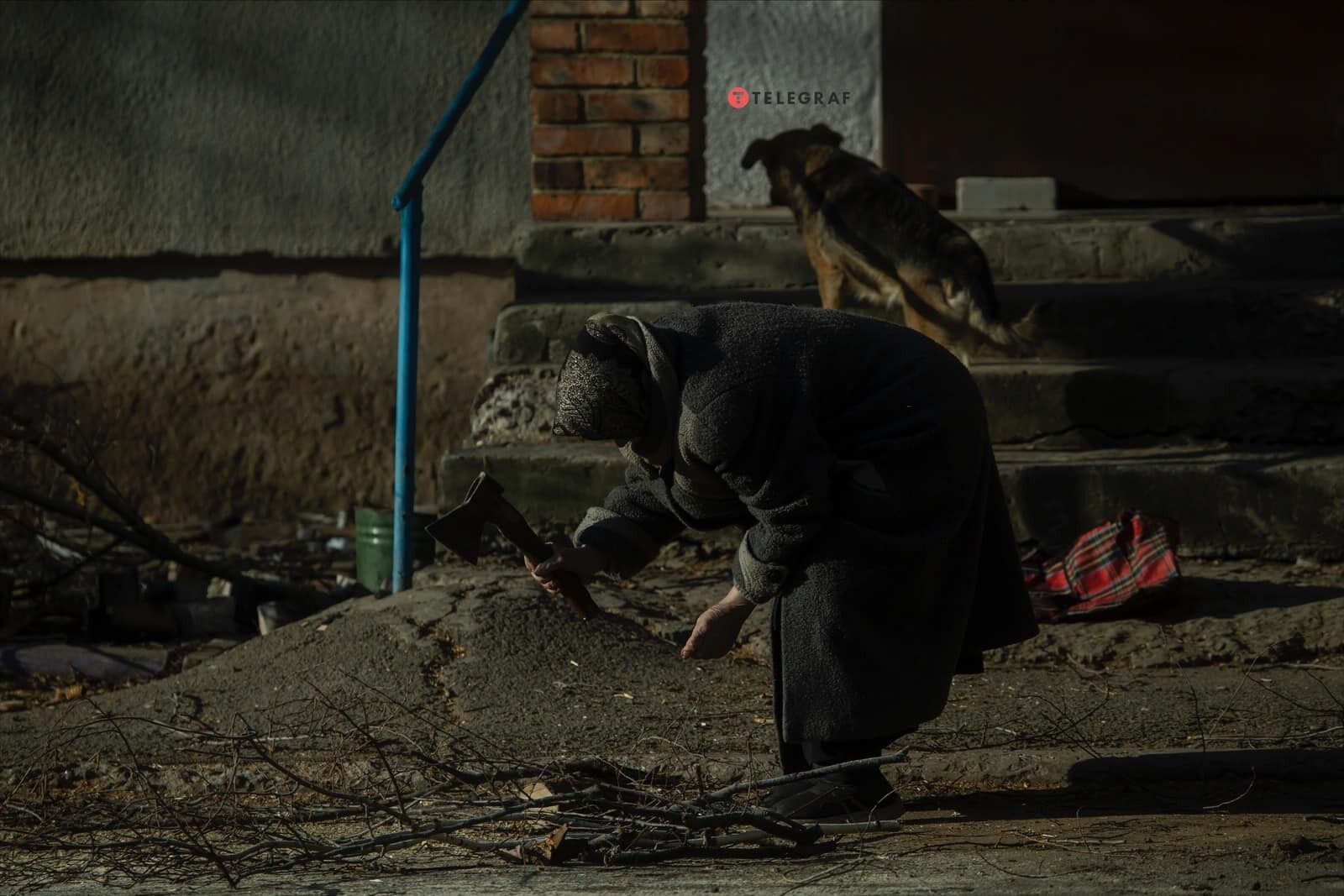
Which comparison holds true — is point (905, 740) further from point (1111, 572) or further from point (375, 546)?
point (375, 546)

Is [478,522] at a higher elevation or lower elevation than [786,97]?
lower

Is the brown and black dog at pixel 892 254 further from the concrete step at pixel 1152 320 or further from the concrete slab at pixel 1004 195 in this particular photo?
the concrete slab at pixel 1004 195

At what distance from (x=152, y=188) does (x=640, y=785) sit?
420cm

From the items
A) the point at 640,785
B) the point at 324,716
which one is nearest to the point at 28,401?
the point at 324,716

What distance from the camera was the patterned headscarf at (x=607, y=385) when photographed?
2.74 m

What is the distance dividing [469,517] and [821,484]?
2.21ft

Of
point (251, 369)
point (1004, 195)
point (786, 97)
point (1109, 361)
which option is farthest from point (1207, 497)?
point (786, 97)

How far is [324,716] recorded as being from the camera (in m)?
3.81

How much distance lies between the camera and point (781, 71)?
808 centimetres

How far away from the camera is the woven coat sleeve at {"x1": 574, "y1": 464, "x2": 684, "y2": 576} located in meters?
3.13

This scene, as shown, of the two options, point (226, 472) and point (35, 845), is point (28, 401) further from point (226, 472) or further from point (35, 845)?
point (35, 845)

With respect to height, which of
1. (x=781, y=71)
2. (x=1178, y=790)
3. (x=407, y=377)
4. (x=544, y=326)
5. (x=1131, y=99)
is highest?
(x=781, y=71)

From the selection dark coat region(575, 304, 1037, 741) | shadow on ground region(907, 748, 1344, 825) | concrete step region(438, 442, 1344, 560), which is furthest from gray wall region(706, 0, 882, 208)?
dark coat region(575, 304, 1037, 741)

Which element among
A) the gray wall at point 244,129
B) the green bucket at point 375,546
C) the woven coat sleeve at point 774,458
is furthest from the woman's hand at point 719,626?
the gray wall at point 244,129
